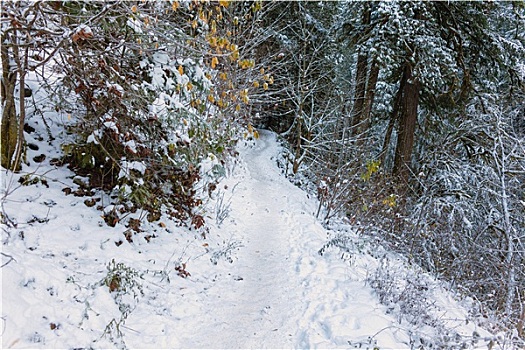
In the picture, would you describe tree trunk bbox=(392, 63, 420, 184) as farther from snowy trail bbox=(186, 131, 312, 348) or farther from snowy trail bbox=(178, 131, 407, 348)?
snowy trail bbox=(178, 131, 407, 348)

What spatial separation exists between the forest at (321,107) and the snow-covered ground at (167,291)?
0.36m

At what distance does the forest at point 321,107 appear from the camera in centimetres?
387

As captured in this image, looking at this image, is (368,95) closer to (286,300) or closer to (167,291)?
(286,300)

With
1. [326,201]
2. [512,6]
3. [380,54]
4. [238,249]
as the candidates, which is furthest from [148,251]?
[512,6]

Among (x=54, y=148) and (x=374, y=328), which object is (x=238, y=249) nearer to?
(x=374, y=328)

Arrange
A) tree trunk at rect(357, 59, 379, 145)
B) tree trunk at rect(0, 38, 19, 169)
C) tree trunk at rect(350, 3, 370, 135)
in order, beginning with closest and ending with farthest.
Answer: tree trunk at rect(0, 38, 19, 169), tree trunk at rect(350, 3, 370, 135), tree trunk at rect(357, 59, 379, 145)

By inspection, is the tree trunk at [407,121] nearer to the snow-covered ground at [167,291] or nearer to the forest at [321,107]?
the forest at [321,107]

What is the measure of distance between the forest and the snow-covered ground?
36 centimetres

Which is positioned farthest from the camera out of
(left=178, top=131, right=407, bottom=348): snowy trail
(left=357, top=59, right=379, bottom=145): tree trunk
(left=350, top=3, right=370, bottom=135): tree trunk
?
(left=357, top=59, right=379, bottom=145): tree trunk

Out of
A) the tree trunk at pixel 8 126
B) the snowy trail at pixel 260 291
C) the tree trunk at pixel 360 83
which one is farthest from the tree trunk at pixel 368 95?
the tree trunk at pixel 8 126

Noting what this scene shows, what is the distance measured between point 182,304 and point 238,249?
6.46ft

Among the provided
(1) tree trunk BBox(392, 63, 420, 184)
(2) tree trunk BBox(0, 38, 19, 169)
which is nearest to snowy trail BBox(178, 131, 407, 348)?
(2) tree trunk BBox(0, 38, 19, 169)

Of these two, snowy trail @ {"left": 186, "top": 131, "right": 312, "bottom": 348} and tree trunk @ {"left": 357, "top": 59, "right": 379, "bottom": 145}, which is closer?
snowy trail @ {"left": 186, "top": 131, "right": 312, "bottom": 348}

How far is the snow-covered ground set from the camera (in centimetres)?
291
